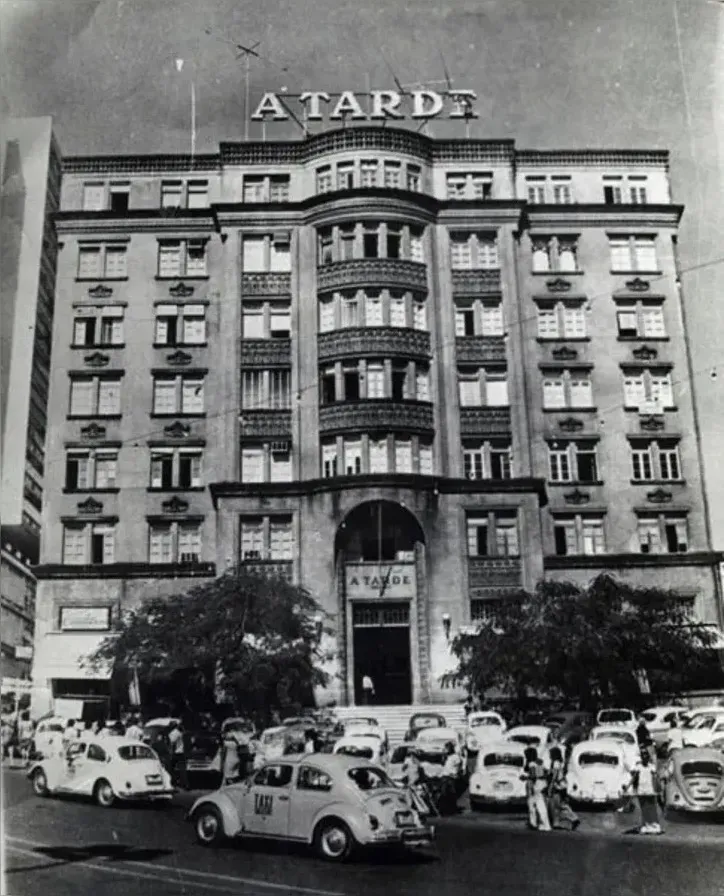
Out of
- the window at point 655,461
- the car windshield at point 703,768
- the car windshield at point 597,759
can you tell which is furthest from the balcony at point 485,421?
the car windshield at point 703,768

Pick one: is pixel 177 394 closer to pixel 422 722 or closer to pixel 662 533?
pixel 422 722

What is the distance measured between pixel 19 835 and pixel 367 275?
13.0 m

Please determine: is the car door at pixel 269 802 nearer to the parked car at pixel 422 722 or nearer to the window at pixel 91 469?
the parked car at pixel 422 722

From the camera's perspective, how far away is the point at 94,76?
13328 mm

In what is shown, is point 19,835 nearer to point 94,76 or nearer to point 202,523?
point 202,523

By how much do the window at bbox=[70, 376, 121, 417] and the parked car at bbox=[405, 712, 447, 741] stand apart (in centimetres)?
784

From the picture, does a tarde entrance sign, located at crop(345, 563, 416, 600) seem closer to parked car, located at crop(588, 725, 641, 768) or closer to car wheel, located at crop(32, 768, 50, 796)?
parked car, located at crop(588, 725, 641, 768)

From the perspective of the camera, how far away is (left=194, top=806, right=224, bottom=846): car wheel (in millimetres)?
10430

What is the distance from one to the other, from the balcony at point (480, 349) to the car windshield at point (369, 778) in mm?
9268

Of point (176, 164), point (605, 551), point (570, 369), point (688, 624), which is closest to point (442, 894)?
point (688, 624)

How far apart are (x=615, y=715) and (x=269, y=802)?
6.10m

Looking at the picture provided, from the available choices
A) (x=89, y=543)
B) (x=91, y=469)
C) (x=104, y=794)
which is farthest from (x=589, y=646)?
(x=91, y=469)

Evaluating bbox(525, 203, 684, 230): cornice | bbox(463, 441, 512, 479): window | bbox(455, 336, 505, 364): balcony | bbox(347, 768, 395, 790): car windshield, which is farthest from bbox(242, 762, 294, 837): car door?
bbox(525, 203, 684, 230): cornice

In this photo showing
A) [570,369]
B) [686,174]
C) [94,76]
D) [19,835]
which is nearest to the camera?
[19,835]
